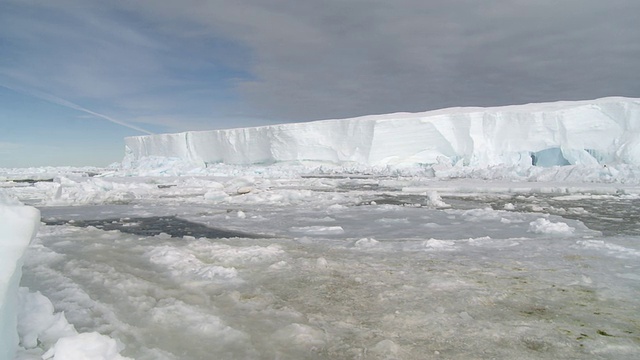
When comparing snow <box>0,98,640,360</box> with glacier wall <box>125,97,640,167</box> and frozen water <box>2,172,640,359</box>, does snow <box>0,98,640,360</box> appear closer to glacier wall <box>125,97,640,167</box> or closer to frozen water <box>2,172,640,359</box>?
frozen water <box>2,172,640,359</box>

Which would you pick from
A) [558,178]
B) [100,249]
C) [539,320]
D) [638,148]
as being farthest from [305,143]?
[539,320]

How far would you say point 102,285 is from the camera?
10.2ft

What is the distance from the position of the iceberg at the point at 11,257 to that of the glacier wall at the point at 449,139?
22553mm

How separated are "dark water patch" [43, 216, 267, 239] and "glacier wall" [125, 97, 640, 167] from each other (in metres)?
19.6

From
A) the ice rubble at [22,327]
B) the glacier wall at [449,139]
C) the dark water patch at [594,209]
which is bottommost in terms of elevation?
the dark water patch at [594,209]

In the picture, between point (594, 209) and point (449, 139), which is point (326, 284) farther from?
point (449, 139)

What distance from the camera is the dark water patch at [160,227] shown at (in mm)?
6066

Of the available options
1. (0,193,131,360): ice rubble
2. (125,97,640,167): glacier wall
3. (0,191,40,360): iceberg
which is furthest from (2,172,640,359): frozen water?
(125,97,640,167): glacier wall

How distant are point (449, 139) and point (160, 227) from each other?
22755 mm

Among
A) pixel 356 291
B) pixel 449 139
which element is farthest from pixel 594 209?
pixel 449 139

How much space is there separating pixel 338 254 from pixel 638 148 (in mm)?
19846

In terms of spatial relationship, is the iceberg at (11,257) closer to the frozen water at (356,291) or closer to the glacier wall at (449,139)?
the frozen water at (356,291)

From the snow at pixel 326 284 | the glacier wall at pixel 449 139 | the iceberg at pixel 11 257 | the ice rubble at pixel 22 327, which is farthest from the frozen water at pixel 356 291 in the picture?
the glacier wall at pixel 449 139

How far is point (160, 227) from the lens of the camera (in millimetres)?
6871
